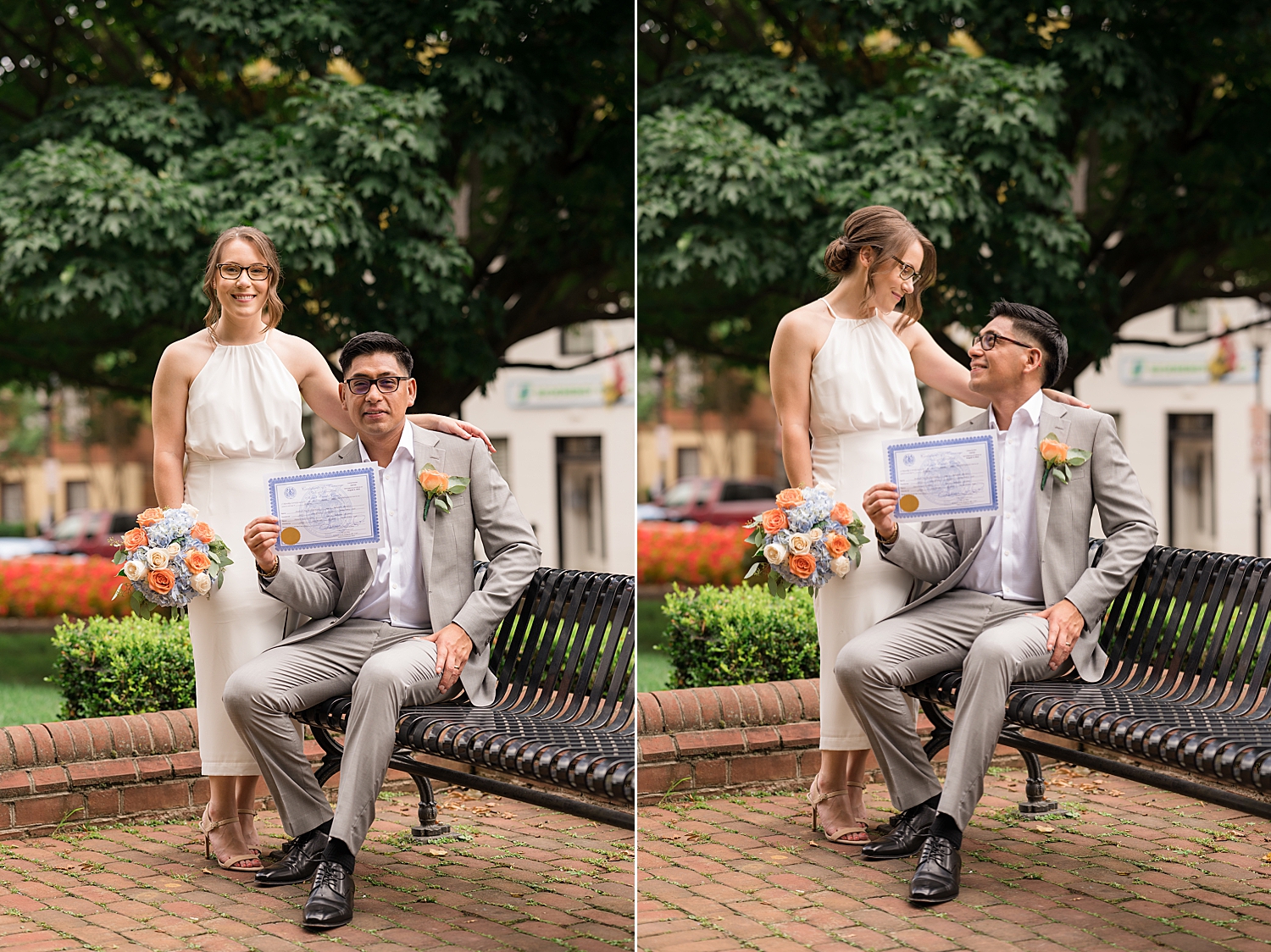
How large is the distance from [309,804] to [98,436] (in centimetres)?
3203

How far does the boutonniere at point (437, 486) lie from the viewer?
4.11m

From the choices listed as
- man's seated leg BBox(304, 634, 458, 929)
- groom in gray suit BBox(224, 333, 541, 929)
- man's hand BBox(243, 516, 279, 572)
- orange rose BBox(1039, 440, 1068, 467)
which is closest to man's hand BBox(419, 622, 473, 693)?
groom in gray suit BBox(224, 333, 541, 929)

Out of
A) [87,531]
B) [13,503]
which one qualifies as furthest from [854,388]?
[13,503]

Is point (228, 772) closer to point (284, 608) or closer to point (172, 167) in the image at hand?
point (284, 608)

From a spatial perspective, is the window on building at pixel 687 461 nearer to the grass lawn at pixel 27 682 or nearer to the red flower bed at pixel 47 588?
the red flower bed at pixel 47 588

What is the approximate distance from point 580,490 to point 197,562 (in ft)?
73.2

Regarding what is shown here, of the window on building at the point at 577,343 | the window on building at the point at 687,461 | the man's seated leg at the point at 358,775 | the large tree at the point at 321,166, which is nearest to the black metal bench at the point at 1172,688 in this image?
the man's seated leg at the point at 358,775

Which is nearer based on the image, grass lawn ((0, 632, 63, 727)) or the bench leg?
the bench leg

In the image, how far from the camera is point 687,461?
3478cm

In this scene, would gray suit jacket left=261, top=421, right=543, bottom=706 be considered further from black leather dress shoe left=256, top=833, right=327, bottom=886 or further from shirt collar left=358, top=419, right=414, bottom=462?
black leather dress shoe left=256, top=833, right=327, bottom=886

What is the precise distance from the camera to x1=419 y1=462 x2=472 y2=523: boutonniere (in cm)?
411

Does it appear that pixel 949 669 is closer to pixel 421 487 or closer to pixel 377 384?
pixel 421 487

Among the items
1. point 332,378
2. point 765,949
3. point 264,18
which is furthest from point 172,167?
point 765,949

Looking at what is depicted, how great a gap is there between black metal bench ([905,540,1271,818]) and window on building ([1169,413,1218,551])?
22058mm
